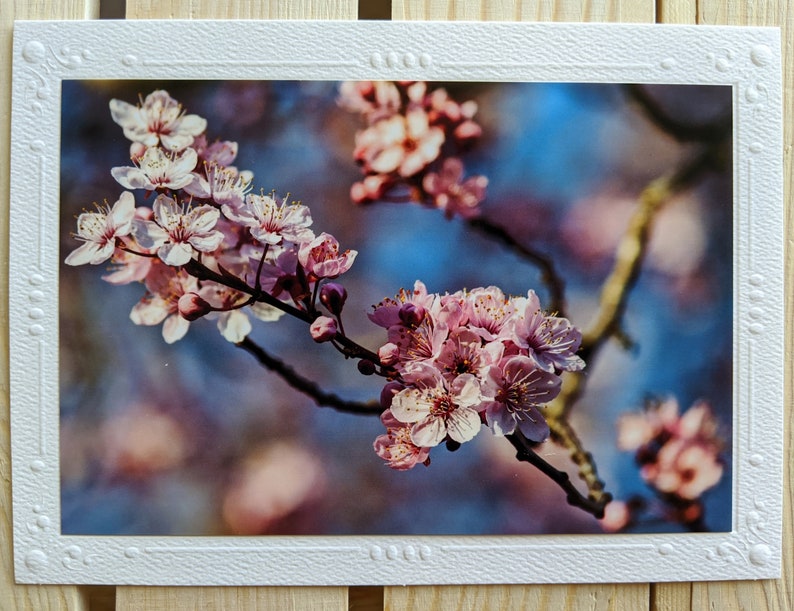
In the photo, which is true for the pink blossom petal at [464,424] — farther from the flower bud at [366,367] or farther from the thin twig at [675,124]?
the thin twig at [675,124]

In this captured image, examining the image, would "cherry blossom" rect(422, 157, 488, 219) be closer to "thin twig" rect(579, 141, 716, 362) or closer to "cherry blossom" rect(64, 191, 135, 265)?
"thin twig" rect(579, 141, 716, 362)

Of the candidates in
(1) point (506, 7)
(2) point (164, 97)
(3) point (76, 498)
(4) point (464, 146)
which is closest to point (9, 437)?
(3) point (76, 498)

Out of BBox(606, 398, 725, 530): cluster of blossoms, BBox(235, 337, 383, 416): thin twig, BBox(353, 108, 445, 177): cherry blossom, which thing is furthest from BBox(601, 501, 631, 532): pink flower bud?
BBox(353, 108, 445, 177): cherry blossom

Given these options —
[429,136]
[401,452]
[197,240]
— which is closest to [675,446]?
[401,452]

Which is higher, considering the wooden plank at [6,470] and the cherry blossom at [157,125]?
the cherry blossom at [157,125]

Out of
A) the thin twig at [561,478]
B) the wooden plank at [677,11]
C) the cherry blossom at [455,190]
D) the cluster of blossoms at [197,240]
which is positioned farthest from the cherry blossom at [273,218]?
the wooden plank at [677,11]

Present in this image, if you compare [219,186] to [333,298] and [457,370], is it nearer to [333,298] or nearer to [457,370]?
[333,298]

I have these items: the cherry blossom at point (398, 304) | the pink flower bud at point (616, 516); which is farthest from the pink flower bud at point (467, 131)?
the pink flower bud at point (616, 516)
